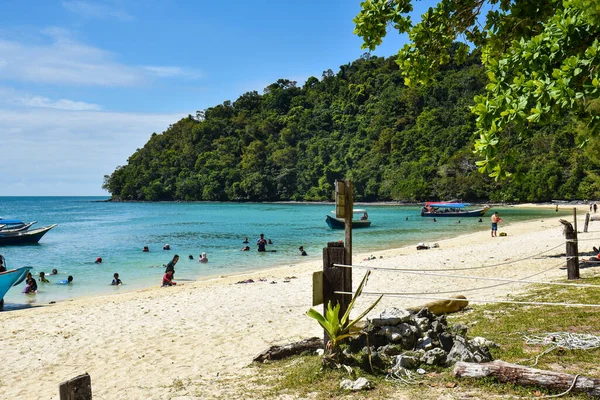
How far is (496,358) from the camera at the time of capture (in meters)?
5.58

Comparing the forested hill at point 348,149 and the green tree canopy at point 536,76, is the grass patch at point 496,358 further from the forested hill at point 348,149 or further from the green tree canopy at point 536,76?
the forested hill at point 348,149

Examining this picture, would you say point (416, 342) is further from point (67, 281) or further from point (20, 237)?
point (20, 237)

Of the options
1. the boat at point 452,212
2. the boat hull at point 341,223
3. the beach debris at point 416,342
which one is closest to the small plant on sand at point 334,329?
the beach debris at point 416,342

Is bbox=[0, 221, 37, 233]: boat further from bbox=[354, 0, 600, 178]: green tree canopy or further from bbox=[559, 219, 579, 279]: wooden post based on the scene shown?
bbox=[354, 0, 600, 178]: green tree canopy

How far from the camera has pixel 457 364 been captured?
5.10m

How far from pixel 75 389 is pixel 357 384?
2797mm

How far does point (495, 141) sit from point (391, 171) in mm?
107428

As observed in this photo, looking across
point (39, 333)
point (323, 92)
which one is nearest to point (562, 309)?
point (39, 333)

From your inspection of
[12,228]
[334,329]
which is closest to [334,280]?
[334,329]

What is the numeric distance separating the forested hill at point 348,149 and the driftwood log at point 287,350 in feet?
261

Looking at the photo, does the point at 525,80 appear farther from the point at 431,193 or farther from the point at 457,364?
the point at 431,193

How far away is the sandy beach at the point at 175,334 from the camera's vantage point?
661 cm

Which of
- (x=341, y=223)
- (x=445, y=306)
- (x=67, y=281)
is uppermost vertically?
(x=445, y=306)

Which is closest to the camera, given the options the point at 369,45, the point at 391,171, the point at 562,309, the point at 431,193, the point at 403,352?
the point at 403,352
